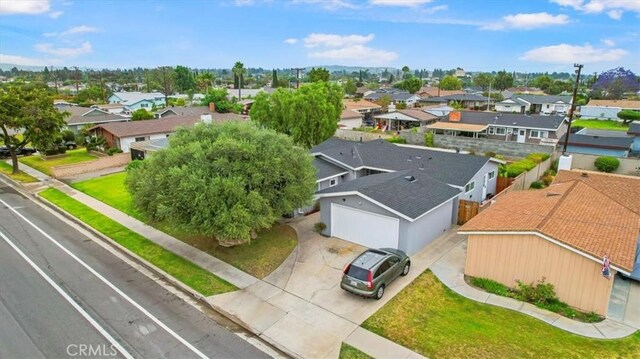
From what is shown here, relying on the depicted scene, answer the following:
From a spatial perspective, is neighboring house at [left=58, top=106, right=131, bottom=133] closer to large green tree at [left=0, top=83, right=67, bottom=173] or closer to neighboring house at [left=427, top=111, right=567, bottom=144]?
large green tree at [left=0, top=83, right=67, bottom=173]

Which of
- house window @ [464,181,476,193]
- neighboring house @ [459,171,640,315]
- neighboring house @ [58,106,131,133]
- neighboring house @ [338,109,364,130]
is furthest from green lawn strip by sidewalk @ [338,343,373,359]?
neighboring house @ [58,106,131,133]

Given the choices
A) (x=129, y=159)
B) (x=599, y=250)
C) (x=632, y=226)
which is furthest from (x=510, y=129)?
(x=129, y=159)

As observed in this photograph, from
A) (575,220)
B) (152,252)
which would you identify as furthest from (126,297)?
(575,220)

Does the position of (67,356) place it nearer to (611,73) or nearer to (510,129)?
(510,129)

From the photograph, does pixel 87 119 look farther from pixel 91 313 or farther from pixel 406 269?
pixel 406 269

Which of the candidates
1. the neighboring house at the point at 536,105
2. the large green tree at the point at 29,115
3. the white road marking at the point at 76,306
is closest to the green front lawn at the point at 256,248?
the white road marking at the point at 76,306

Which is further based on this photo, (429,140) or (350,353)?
(429,140)
